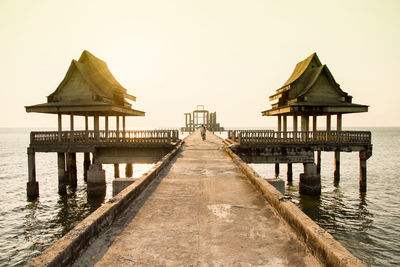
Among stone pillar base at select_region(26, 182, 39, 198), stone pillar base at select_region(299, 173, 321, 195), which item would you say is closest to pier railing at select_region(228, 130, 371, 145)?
stone pillar base at select_region(299, 173, 321, 195)

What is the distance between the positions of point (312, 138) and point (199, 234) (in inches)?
657

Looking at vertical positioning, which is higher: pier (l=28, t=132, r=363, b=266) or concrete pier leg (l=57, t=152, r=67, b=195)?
pier (l=28, t=132, r=363, b=266)

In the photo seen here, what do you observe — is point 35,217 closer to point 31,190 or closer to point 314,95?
point 31,190

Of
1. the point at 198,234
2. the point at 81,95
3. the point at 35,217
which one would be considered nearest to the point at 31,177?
the point at 35,217

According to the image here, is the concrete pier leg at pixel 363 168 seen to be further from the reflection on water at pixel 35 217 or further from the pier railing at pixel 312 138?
the reflection on water at pixel 35 217

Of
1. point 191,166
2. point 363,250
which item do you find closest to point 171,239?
point 191,166

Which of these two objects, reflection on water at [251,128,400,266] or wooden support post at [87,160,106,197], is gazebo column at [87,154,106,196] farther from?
reflection on water at [251,128,400,266]

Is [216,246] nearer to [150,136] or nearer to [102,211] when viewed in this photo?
[102,211]

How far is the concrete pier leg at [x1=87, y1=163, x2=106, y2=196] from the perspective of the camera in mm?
17797

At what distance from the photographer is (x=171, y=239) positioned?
15.1 ft

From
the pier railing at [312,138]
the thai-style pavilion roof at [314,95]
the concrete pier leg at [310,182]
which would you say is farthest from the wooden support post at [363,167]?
the concrete pier leg at [310,182]

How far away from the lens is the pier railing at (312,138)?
18.2m

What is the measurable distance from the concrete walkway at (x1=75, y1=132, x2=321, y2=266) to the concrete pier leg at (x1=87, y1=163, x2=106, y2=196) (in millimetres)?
11667

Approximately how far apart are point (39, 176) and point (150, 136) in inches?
749
